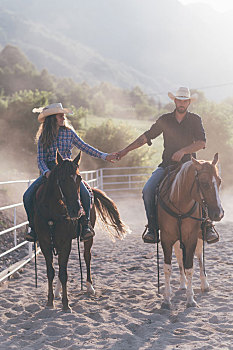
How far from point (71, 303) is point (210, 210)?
209 centimetres

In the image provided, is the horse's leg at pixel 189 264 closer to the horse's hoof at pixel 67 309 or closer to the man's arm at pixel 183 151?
the man's arm at pixel 183 151

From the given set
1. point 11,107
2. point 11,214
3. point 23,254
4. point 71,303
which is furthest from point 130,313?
point 11,107

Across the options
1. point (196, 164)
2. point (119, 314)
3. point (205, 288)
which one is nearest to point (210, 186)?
point (196, 164)

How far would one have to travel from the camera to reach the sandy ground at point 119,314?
12.6ft

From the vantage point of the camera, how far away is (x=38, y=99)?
88.7 feet

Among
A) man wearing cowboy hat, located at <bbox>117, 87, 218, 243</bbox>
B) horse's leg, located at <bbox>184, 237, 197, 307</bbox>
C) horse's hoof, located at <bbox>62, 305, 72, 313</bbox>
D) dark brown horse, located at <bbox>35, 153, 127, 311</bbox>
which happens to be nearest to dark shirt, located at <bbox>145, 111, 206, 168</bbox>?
man wearing cowboy hat, located at <bbox>117, 87, 218, 243</bbox>

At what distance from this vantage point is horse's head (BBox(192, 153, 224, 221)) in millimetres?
4184

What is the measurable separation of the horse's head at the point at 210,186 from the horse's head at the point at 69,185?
121cm

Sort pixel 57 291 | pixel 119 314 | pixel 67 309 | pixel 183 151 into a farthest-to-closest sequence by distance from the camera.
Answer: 1. pixel 57 291
2. pixel 183 151
3. pixel 67 309
4. pixel 119 314

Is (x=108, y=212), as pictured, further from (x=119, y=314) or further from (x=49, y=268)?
(x=119, y=314)

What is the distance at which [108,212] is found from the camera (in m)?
6.25

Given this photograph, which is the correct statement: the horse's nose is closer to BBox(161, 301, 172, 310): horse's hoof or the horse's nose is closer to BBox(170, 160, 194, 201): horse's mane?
BBox(170, 160, 194, 201): horse's mane

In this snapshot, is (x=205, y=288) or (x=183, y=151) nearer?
(x=183, y=151)

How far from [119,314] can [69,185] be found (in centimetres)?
152
